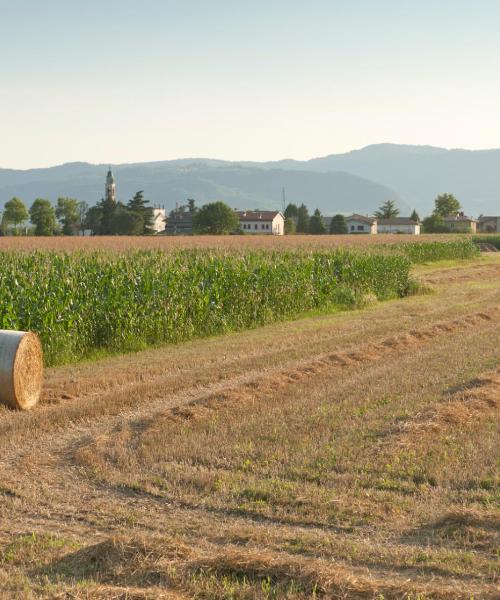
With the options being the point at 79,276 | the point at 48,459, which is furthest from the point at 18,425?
the point at 79,276

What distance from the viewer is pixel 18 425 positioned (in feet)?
37.5

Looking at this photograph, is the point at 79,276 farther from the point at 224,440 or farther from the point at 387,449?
the point at 387,449

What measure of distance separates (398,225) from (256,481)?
463 feet

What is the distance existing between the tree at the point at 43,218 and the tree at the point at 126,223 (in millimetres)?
12371

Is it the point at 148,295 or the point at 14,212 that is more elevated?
the point at 14,212

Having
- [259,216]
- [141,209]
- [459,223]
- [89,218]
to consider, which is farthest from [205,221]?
[459,223]

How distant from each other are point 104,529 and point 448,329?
50.4ft

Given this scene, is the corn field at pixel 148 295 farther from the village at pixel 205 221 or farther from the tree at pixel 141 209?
the tree at pixel 141 209

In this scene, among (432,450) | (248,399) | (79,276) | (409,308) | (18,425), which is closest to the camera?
(432,450)

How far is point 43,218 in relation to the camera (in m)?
117

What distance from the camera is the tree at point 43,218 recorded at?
11106 cm

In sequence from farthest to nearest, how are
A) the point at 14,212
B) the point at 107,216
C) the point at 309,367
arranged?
the point at 14,212 < the point at 107,216 < the point at 309,367

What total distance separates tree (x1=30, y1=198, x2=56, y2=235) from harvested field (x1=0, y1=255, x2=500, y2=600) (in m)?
97.3

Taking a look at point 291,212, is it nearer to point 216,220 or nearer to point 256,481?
point 216,220
